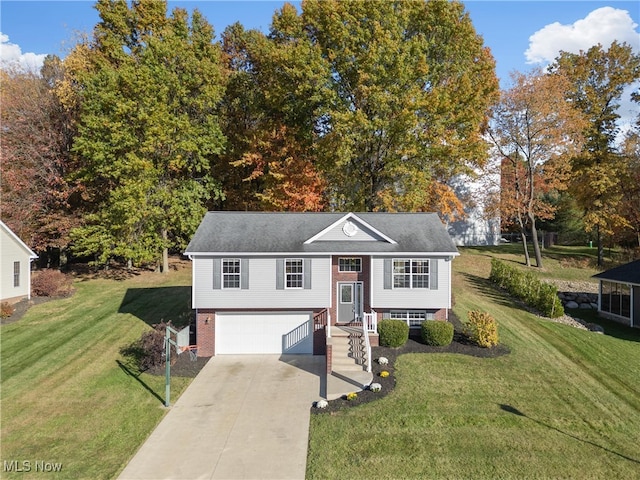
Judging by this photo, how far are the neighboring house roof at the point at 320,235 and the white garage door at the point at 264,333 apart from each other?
10.5ft

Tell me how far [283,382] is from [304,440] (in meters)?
4.38

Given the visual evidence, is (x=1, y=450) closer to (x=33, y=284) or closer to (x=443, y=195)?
(x=33, y=284)

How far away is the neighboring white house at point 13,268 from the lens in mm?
25375

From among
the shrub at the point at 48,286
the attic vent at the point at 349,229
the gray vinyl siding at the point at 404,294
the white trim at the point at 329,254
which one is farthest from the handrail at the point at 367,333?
the shrub at the point at 48,286

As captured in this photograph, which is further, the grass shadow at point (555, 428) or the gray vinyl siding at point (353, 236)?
the gray vinyl siding at point (353, 236)

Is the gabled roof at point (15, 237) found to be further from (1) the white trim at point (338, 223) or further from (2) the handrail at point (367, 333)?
(2) the handrail at point (367, 333)

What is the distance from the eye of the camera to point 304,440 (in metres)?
12.6

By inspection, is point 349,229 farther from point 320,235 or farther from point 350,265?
point 350,265

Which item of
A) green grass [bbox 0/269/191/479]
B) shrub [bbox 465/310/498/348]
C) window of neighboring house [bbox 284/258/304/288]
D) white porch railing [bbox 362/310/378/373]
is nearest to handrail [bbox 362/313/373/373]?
A: white porch railing [bbox 362/310/378/373]

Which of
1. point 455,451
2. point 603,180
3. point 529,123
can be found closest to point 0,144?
point 455,451

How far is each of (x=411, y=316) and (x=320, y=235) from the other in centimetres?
601

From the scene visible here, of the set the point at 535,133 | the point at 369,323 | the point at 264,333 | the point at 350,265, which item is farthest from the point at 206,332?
the point at 535,133

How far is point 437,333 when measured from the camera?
62.4 feet

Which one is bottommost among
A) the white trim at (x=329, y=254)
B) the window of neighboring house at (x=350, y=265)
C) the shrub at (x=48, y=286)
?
the shrub at (x=48, y=286)
